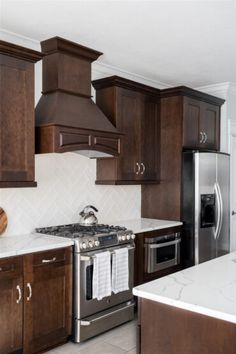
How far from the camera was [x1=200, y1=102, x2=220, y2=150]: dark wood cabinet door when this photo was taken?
4.71 metres

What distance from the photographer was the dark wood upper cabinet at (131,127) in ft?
13.1

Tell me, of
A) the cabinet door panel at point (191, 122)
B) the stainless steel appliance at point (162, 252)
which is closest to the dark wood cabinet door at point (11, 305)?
the stainless steel appliance at point (162, 252)

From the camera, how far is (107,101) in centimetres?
404

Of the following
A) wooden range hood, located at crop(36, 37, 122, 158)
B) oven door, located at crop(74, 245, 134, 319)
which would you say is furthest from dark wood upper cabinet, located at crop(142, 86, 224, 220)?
oven door, located at crop(74, 245, 134, 319)

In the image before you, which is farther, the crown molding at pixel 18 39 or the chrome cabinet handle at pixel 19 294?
the crown molding at pixel 18 39

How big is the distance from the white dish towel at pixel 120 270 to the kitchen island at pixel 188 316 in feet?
4.62

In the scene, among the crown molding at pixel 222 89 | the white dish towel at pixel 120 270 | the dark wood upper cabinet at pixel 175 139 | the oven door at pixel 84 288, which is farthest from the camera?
the crown molding at pixel 222 89

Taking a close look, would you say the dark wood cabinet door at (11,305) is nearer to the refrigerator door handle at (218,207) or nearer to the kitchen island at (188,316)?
the kitchen island at (188,316)

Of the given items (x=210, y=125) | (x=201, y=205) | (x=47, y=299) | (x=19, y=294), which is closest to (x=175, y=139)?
(x=210, y=125)

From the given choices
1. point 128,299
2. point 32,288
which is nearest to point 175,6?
point 32,288

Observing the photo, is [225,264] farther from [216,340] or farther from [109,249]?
[109,249]

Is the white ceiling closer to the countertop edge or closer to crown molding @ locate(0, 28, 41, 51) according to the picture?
crown molding @ locate(0, 28, 41, 51)

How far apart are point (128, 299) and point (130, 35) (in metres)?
2.52

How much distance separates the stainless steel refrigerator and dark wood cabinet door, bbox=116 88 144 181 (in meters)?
0.62
